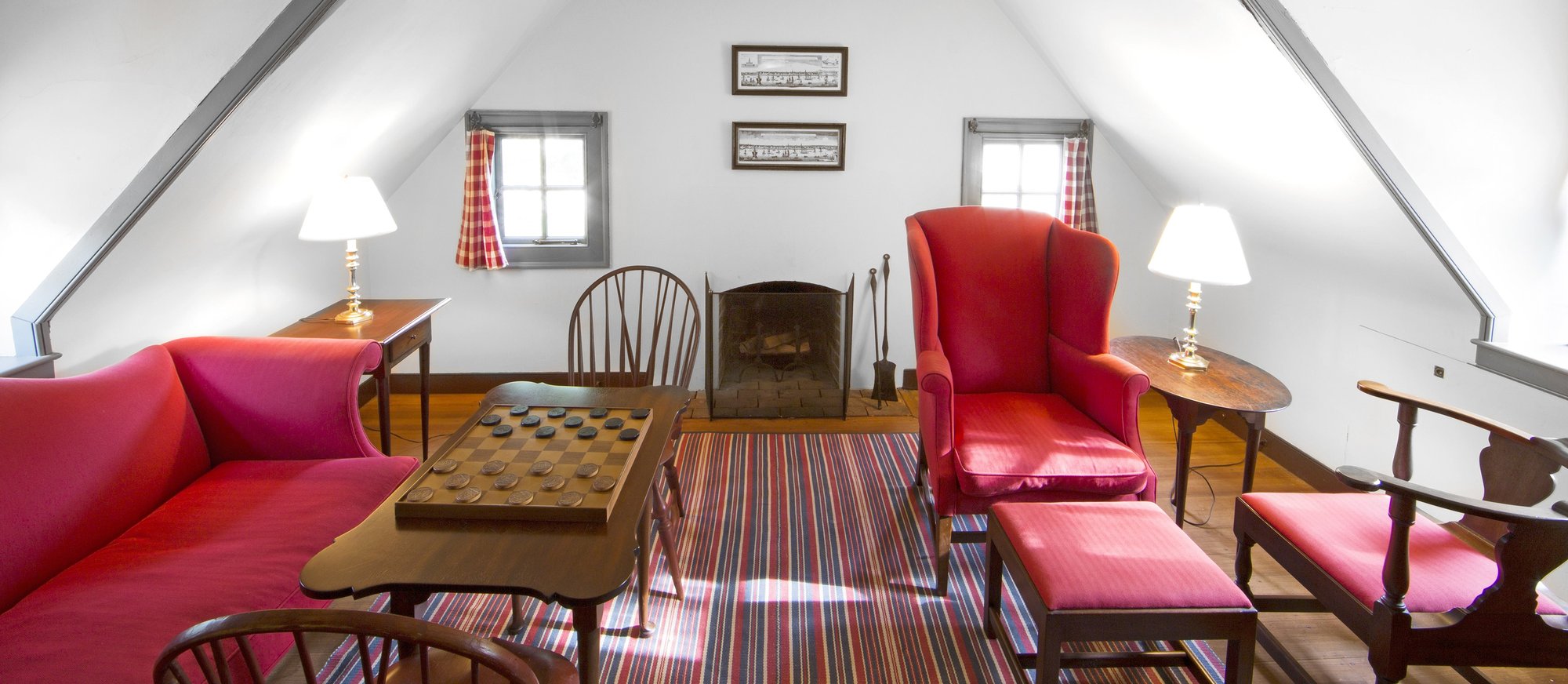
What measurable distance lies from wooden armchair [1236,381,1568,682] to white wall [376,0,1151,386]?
2.55 m

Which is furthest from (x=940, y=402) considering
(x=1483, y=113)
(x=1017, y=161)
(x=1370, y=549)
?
(x=1017, y=161)

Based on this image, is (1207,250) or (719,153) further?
(719,153)

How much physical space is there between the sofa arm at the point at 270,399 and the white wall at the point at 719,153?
196 cm

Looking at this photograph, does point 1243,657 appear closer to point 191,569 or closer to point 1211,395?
point 1211,395

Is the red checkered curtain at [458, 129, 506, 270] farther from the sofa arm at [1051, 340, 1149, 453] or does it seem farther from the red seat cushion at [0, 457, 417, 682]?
the sofa arm at [1051, 340, 1149, 453]

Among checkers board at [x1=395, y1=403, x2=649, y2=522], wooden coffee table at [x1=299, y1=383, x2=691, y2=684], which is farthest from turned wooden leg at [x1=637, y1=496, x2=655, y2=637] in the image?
wooden coffee table at [x1=299, y1=383, x2=691, y2=684]

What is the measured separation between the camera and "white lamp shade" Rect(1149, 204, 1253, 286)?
271cm

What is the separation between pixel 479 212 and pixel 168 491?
219 centimetres

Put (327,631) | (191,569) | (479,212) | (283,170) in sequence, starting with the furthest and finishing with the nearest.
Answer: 1. (479,212)
2. (283,170)
3. (191,569)
4. (327,631)

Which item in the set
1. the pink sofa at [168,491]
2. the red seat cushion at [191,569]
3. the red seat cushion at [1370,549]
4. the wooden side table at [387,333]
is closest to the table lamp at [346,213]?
the wooden side table at [387,333]

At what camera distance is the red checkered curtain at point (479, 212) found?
4145 mm

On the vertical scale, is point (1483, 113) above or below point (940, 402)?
above

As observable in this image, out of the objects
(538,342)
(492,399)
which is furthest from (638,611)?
(538,342)

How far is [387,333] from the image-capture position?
3018mm
